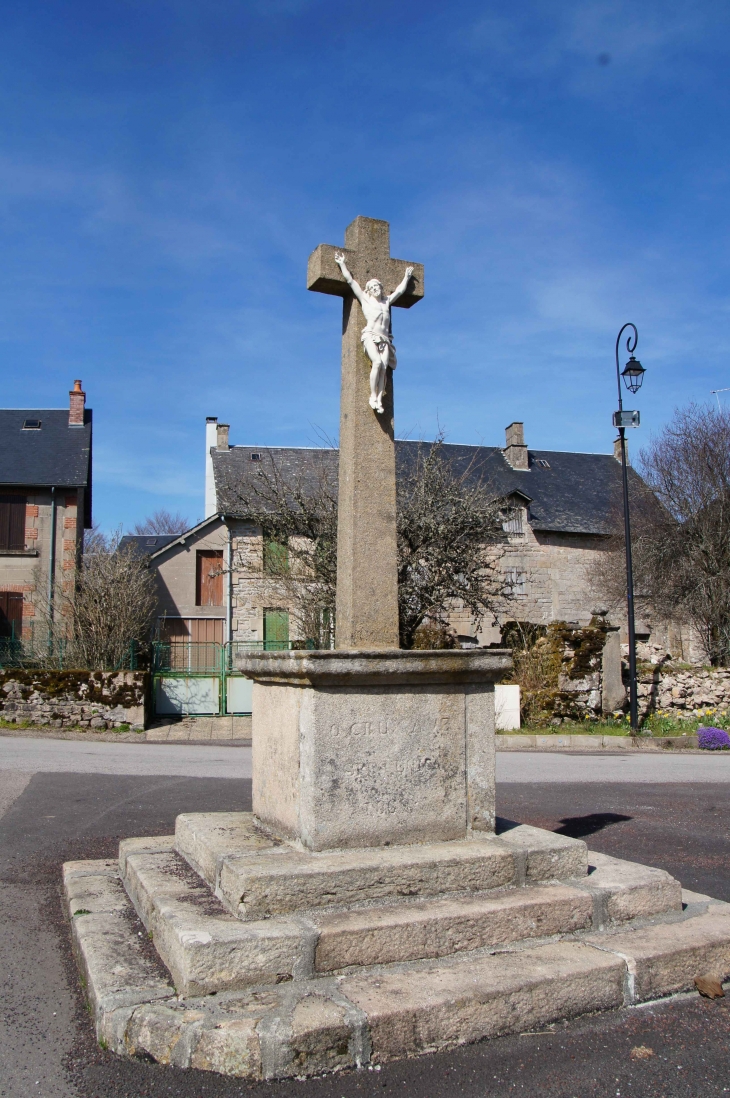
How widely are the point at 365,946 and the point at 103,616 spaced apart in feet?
55.6

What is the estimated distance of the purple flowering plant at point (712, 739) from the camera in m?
15.3

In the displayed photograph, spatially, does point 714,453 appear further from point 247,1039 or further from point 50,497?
point 247,1039

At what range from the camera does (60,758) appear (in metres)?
11.8

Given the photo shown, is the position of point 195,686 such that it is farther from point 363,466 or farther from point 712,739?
point 363,466

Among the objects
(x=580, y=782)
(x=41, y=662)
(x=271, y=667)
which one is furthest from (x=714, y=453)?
(x=271, y=667)

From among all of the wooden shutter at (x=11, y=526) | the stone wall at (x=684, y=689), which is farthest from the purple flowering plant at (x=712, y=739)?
the wooden shutter at (x=11, y=526)

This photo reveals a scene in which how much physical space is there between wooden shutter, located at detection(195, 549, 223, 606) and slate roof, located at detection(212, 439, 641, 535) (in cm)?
175

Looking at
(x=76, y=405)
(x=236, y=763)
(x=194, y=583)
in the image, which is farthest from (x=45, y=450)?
(x=236, y=763)

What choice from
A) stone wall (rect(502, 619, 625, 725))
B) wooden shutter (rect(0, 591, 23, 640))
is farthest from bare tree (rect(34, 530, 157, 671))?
→ stone wall (rect(502, 619, 625, 725))

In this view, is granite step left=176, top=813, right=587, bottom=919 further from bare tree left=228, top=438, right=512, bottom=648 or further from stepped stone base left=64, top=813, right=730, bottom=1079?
bare tree left=228, top=438, right=512, bottom=648

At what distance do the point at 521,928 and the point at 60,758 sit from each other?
9682 millimetres

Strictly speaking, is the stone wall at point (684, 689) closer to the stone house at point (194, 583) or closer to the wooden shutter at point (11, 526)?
the stone house at point (194, 583)

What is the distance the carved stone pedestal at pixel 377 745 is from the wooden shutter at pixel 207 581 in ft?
76.3

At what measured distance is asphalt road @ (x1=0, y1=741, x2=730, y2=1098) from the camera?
9.27ft
